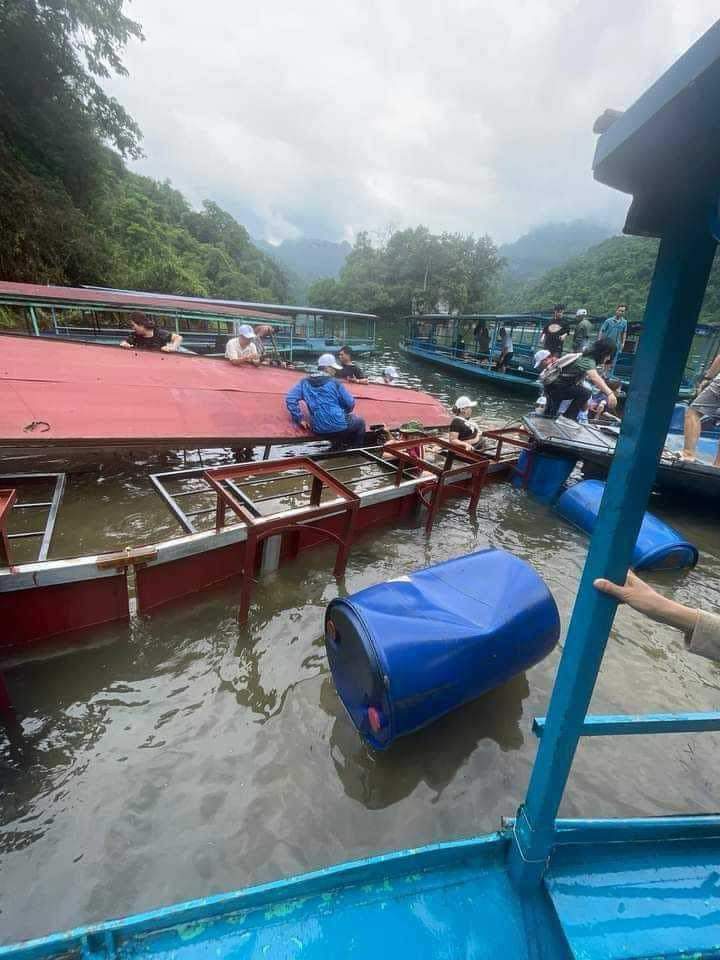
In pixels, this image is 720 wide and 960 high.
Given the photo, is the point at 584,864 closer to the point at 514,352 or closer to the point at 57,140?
the point at 514,352

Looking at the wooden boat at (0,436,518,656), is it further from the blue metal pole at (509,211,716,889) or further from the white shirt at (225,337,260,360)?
the white shirt at (225,337,260,360)

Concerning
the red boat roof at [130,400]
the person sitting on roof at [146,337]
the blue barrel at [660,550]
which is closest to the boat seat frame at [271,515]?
the red boat roof at [130,400]

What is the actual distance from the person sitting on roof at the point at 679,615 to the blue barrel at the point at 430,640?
1578mm

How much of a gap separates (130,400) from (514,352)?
20.2m

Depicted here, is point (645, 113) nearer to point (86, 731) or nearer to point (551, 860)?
point (551, 860)

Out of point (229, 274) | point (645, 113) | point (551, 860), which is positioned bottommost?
point (551, 860)

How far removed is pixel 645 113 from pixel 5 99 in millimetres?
28097

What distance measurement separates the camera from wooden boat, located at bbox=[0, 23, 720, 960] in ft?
3.65

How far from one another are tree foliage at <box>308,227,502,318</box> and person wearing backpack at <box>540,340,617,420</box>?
42.4 m

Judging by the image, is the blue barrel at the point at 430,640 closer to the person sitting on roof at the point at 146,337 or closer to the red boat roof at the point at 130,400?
the red boat roof at the point at 130,400

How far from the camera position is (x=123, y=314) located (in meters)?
16.9

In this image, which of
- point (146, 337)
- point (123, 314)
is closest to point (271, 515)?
point (146, 337)

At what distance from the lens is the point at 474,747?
306 cm

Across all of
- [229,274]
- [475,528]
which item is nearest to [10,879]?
[475,528]
